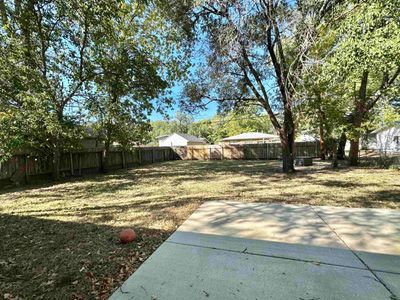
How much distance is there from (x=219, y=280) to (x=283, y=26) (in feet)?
27.6

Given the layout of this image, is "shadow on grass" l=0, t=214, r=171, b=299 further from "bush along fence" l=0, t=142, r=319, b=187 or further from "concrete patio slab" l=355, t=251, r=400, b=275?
"bush along fence" l=0, t=142, r=319, b=187

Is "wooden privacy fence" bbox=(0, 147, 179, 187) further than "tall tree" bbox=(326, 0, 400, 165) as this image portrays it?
Yes

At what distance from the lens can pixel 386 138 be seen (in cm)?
2211

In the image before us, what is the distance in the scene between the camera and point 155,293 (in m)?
2.04

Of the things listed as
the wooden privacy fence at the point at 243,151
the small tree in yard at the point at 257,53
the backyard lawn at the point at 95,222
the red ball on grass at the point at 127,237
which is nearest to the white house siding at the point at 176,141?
the wooden privacy fence at the point at 243,151

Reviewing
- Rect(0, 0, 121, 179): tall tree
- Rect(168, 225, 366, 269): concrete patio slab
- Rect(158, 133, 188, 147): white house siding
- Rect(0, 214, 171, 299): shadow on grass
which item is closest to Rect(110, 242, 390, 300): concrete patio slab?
Rect(168, 225, 366, 269): concrete patio slab

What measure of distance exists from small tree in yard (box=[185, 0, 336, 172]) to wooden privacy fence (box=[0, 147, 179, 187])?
524 cm

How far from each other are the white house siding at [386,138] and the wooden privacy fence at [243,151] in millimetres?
6827

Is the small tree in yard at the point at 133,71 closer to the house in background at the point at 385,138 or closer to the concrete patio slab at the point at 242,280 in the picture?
the concrete patio slab at the point at 242,280

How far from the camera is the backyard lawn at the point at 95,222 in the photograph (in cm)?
233

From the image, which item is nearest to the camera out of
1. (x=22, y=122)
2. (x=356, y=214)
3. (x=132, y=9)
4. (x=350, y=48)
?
(x=356, y=214)

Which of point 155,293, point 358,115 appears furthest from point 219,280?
point 358,115

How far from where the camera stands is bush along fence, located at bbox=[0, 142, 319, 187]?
26.0 ft

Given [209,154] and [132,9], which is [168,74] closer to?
[132,9]
